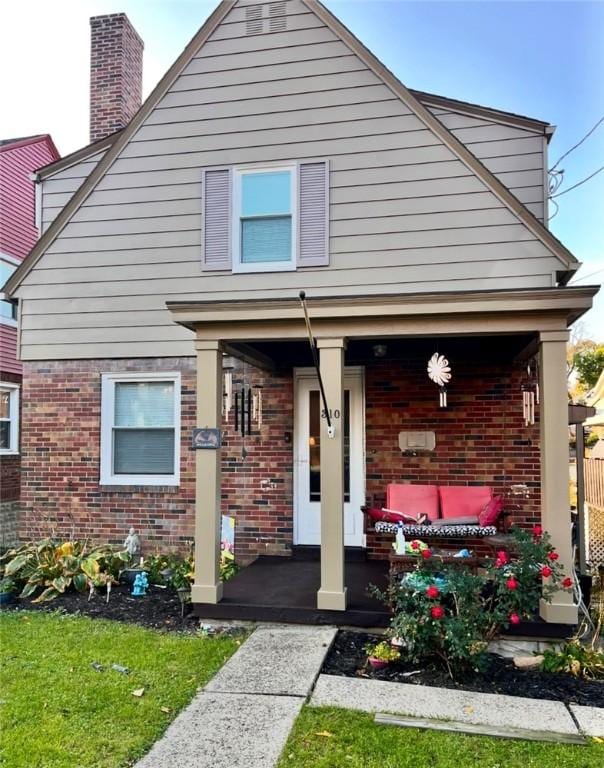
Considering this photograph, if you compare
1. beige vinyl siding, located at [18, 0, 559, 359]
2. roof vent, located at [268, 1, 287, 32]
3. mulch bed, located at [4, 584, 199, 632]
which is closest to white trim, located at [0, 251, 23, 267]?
beige vinyl siding, located at [18, 0, 559, 359]

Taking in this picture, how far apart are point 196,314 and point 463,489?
142 inches

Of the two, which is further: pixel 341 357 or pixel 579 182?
pixel 579 182

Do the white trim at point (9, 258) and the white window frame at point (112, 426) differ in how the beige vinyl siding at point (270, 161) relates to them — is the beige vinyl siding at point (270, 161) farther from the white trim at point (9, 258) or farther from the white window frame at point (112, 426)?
the white trim at point (9, 258)

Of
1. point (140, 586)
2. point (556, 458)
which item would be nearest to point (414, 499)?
point (556, 458)

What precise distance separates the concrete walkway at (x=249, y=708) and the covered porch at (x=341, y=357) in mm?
544

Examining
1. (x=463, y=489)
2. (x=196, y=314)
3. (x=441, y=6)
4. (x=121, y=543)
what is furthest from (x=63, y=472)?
(x=441, y=6)

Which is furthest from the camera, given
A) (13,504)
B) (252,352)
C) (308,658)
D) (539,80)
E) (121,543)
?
(13,504)

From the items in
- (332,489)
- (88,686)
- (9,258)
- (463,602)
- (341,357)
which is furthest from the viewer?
(9,258)

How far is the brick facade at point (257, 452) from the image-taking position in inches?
259

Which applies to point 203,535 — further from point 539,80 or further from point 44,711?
point 539,80

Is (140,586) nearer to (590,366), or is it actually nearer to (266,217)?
(266,217)

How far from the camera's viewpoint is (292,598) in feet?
16.8

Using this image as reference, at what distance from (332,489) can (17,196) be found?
37.7 feet

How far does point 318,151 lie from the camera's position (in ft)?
21.8
